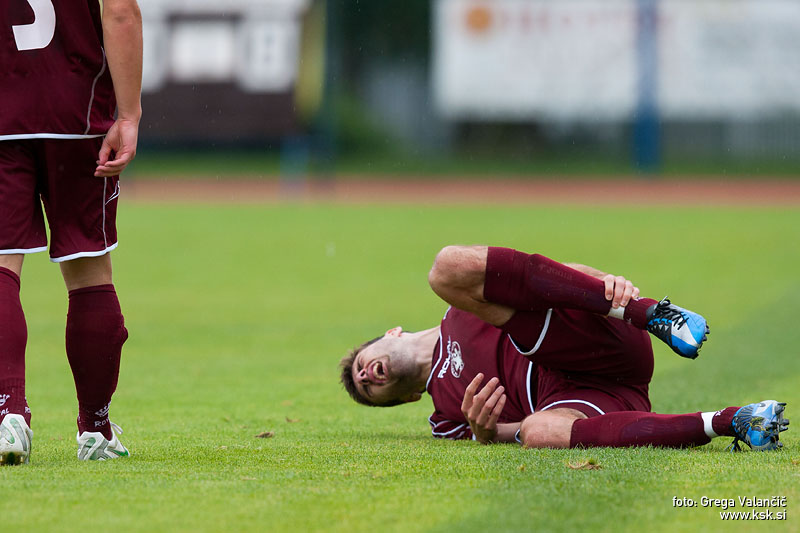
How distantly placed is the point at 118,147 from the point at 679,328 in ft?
6.86

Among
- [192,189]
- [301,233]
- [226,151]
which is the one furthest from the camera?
[226,151]

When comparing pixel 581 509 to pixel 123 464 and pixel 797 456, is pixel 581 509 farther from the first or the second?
pixel 123 464

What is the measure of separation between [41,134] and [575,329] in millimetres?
2079

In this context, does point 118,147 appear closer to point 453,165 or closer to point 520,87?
point 520,87

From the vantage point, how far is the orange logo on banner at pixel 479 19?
97.3 ft

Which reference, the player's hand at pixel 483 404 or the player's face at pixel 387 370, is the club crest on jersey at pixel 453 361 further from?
the player's hand at pixel 483 404

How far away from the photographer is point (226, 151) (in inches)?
1325

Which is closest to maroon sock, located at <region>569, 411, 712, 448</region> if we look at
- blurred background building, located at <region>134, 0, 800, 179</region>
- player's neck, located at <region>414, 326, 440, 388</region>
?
player's neck, located at <region>414, 326, 440, 388</region>

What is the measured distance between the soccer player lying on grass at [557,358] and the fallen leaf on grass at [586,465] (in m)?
0.43

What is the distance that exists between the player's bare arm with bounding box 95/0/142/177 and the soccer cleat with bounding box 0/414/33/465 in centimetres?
88

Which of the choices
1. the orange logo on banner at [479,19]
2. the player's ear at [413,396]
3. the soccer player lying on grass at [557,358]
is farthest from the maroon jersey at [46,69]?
the orange logo on banner at [479,19]

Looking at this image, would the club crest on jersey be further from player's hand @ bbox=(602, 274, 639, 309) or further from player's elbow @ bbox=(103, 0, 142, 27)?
player's elbow @ bbox=(103, 0, 142, 27)

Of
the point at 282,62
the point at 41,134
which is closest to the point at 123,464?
the point at 41,134

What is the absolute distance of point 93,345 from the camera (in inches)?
158
